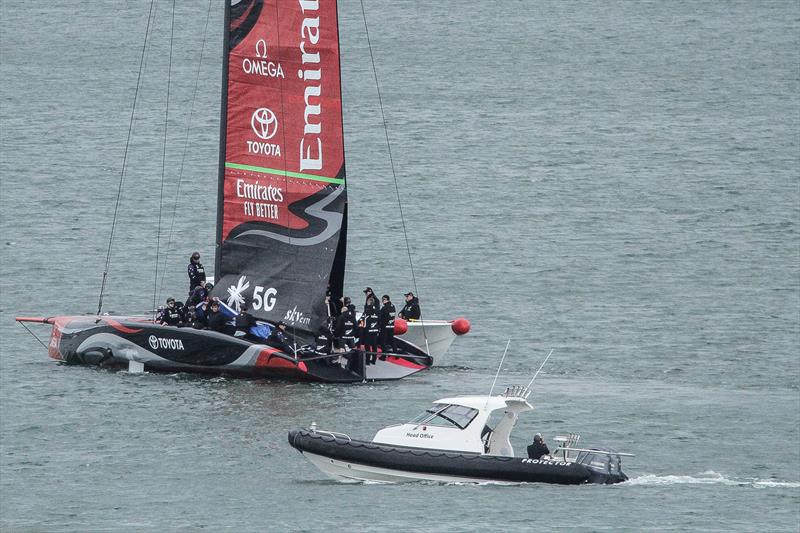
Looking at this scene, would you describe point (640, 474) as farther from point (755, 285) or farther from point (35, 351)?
point (755, 285)

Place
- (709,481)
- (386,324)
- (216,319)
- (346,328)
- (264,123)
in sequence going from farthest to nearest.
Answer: (264,123)
(386,324)
(346,328)
(216,319)
(709,481)

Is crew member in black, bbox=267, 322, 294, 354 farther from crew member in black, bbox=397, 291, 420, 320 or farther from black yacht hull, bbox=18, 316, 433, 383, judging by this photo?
crew member in black, bbox=397, 291, 420, 320

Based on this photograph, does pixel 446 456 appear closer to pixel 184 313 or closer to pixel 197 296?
pixel 184 313

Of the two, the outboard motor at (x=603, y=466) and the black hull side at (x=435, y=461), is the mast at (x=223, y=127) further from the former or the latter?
the outboard motor at (x=603, y=466)

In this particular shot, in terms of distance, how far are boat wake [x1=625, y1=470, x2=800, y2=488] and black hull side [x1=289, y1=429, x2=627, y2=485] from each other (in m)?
2.48

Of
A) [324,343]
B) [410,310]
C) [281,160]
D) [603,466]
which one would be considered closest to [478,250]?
[410,310]

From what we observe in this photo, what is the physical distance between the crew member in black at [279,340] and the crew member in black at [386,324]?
2.54 metres

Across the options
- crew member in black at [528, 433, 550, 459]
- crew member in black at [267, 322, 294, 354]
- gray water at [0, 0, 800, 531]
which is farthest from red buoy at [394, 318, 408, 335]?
crew member in black at [528, 433, 550, 459]

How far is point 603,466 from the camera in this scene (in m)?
35.8

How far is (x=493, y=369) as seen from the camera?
50062 millimetres

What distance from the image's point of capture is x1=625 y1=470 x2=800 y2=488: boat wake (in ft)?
122

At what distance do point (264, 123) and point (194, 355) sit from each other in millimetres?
6673

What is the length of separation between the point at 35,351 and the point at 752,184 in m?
47.0

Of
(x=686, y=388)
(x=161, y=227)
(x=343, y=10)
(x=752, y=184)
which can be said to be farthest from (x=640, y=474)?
(x=343, y=10)
